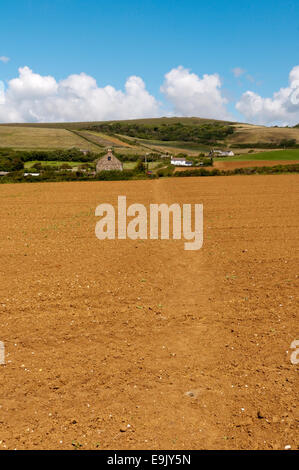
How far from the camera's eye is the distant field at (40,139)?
343 feet

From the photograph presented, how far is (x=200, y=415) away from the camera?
4.82 m

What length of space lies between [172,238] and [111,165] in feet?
176

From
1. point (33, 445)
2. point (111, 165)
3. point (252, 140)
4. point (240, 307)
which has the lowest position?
point (33, 445)

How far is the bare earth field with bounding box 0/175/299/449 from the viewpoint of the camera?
182 inches

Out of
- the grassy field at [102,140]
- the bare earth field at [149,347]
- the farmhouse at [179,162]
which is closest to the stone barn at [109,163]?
the farmhouse at [179,162]

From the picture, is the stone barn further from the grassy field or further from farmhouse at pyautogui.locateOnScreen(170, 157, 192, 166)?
the grassy field

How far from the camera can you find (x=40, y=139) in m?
113

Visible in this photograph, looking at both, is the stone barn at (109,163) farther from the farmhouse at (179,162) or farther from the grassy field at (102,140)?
the grassy field at (102,140)

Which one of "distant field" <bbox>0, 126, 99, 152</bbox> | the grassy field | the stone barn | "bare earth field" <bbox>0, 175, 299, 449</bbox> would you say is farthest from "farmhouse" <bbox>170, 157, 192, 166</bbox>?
"bare earth field" <bbox>0, 175, 299, 449</bbox>

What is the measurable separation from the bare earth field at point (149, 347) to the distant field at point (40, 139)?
9638 cm

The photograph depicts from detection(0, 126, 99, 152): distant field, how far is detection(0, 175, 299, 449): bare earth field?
96380mm

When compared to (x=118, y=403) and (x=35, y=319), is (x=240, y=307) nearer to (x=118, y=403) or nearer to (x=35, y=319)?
(x=118, y=403)

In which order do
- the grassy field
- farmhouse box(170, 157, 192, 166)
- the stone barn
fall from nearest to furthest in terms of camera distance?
the stone barn < farmhouse box(170, 157, 192, 166) < the grassy field

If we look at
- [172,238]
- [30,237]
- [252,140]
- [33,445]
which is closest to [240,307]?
[33,445]
